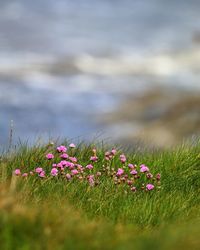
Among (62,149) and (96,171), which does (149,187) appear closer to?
(96,171)

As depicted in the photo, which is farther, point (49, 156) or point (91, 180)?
point (49, 156)

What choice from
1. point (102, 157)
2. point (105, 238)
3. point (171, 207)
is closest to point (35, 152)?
point (102, 157)

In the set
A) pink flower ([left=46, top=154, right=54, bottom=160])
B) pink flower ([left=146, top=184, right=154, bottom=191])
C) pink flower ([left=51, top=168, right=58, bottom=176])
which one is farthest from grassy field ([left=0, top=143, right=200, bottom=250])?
pink flower ([left=46, top=154, right=54, bottom=160])

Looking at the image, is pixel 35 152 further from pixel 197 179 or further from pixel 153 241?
pixel 153 241

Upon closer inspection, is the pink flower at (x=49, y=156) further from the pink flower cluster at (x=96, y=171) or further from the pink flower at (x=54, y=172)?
the pink flower at (x=54, y=172)

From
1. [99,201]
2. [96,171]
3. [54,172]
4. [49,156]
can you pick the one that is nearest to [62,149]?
[49,156]

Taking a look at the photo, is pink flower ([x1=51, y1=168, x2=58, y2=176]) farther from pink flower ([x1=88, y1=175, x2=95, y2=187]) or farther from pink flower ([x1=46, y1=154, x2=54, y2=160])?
pink flower ([x1=46, y1=154, x2=54, y2=160])

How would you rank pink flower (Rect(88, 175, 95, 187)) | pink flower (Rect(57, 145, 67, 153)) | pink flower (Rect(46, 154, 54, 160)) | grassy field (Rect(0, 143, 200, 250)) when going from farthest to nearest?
pink flower (Rect(57, 145, 67, 153)) → pink flower (Rect(46, 154, 54, 160)) → pink flower (Rect(88, 175, 95, 187)) → grassy field (Rect(0, 143, 200, 250))

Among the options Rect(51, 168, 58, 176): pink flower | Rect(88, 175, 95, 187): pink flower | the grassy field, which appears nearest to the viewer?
the grassy field
